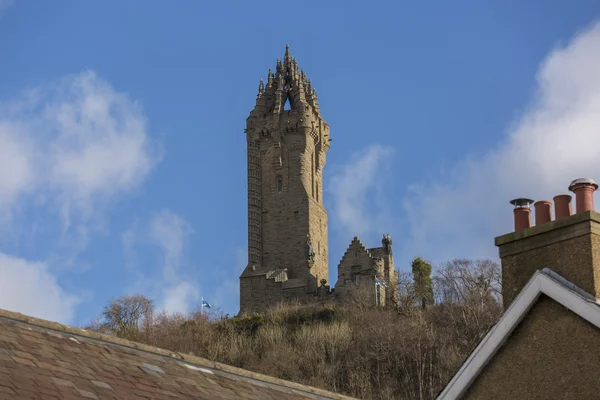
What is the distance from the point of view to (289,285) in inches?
3457

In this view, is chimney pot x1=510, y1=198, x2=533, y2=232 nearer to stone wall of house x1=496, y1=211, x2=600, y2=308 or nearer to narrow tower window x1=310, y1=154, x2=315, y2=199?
stone wall of house x1=496, y1=211, x2=600, y2=308

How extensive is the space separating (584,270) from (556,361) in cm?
102

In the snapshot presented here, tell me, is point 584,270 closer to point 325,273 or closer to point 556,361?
point 556,361

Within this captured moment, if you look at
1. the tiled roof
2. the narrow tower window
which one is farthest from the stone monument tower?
the tiled roof

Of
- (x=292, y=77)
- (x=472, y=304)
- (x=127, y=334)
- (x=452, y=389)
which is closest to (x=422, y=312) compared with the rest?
(x=472, y=304)

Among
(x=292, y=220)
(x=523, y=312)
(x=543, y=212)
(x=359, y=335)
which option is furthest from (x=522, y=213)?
(x=292, y=220)

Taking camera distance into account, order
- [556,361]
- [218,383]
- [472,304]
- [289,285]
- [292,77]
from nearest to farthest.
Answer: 1. [556,361]
2. [218,383]
3. [472,304]
4. [289,285]
5. [292,77]

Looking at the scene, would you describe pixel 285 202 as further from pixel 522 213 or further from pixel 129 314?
pixel 522 213

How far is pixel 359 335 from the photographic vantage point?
2874 inches

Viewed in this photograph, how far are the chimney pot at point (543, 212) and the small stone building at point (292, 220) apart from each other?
69791 millimetres

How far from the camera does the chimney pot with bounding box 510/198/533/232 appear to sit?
533 inches

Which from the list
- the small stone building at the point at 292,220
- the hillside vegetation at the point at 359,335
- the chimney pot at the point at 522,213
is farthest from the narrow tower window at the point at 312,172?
the chimney pot at the point at 522,213

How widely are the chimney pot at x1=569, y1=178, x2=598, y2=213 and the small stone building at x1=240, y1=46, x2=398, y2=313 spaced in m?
70.1

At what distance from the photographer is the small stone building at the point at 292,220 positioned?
285ft
